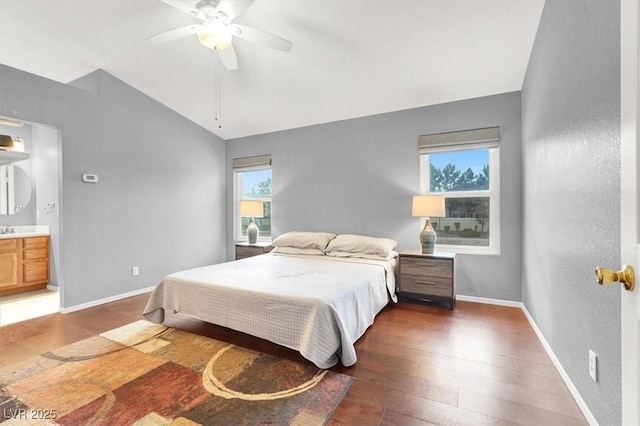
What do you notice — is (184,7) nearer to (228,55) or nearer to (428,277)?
(228,55)

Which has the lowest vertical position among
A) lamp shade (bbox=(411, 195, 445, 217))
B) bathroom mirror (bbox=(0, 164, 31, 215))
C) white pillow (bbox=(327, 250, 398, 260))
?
white pillow (bbox=(327, 250, 398, 260))

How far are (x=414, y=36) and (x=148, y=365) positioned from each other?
344cm

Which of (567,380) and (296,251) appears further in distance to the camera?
(296,251)

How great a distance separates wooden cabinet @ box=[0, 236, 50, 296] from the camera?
372cm

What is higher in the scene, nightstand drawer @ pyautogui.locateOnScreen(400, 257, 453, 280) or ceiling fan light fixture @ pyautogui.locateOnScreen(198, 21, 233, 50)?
ceiling fan light fixture @ pyautogui.locateOnScreen(198, 21, 233, 50)

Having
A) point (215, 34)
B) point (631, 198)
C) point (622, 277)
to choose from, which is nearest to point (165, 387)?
point (622, 277)

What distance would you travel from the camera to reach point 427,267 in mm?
3240

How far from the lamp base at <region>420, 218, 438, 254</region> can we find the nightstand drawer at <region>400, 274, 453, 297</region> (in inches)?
13.2

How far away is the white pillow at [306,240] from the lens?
152 inches

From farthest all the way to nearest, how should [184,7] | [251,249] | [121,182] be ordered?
[251,249], [121,182], [184,7]

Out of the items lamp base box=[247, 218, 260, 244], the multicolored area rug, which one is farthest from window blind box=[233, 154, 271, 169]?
the multicolored area rug

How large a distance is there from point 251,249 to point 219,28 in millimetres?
3018

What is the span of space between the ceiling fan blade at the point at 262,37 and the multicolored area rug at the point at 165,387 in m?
2.44

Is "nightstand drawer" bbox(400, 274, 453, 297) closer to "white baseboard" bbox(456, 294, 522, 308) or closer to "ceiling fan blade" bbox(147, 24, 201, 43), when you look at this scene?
"white baseboard" bbox(456, 294, 522, 308)
